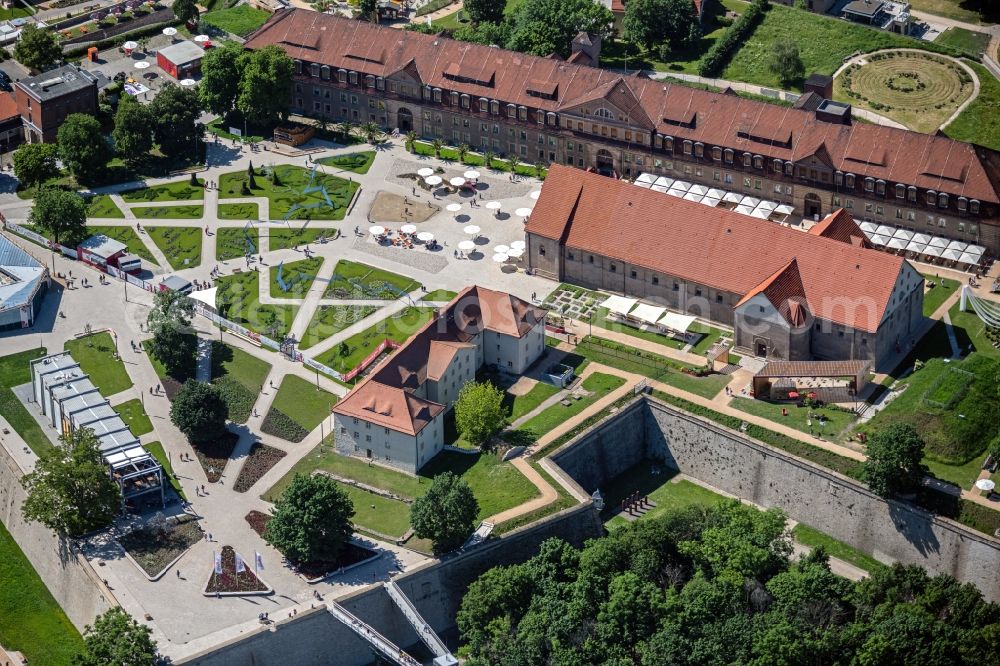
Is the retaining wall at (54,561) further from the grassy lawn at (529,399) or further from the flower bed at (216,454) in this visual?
the grassy lawn at (529,399)

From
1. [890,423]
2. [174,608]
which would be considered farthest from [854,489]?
[174,608]

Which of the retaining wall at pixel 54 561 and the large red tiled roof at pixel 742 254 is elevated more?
the large red tiled roof at pixel 742 254

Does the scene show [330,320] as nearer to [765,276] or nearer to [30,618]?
[30,618]

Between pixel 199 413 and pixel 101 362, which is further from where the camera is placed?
pixel 101 362

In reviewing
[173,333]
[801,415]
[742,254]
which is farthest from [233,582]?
[742,254]

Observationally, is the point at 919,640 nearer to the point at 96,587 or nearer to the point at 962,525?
the point at 962,525

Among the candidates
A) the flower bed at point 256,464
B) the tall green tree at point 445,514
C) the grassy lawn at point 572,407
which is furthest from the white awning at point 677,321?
the flower bed at point 256,464

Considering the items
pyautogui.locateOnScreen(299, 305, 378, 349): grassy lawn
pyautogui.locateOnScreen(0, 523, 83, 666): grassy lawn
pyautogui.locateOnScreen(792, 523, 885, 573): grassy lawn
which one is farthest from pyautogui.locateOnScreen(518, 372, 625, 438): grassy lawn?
pyautogui.locateOnScreen(0, 523, 83, 666): grassy lawn
